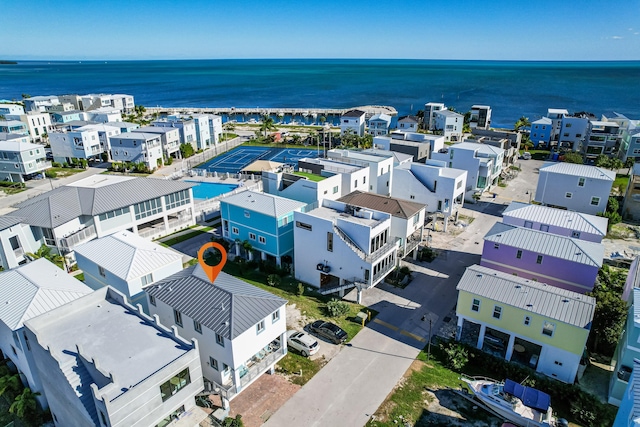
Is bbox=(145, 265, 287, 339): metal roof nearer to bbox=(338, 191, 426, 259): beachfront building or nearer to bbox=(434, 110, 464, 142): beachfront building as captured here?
bbox=(338, 191, 426, 259): beachfront building

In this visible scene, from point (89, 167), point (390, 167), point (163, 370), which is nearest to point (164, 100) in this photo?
point (89, 167)

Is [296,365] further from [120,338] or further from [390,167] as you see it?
[390,167]

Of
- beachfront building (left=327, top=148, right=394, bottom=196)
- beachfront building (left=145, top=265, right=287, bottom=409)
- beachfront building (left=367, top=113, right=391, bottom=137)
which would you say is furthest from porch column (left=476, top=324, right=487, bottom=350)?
beachfront building (left=367, top=113, right=391, bottom=137)

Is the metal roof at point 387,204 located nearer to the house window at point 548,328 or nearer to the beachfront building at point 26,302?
the house window at point 548,328

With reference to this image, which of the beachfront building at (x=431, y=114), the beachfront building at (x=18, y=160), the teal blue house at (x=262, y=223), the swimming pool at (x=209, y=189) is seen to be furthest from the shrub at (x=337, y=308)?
the beachfront building at (x=431, y=114)

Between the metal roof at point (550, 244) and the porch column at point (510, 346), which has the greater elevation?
the metal roof at point (550, 244)
